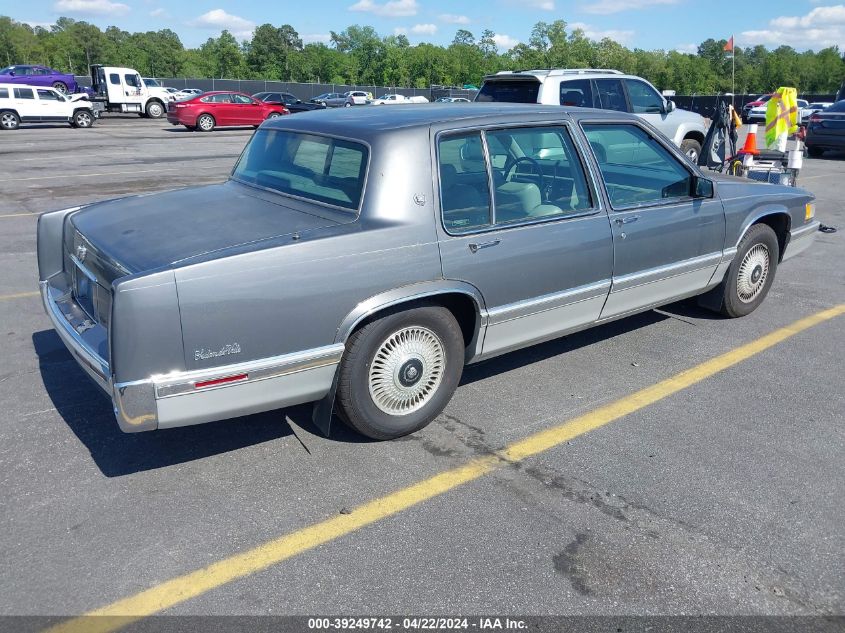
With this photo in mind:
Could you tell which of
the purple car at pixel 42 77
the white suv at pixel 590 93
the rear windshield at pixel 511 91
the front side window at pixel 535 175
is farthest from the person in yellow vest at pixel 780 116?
the purple car at pixel 42 77

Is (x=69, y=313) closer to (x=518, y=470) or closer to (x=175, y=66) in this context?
(x=518, y=470)

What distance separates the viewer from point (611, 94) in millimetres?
11438

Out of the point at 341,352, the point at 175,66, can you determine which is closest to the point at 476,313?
the point at 341,352

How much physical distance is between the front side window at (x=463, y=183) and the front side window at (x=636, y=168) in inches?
39.0

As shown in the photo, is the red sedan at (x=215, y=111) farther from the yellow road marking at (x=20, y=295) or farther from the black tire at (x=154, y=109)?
the yellow road marking at (x=20, y=295)

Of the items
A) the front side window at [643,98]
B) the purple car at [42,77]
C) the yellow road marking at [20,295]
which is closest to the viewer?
the yellow road marking at [20,295]

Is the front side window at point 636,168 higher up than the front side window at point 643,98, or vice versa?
the front side window at point 643,98

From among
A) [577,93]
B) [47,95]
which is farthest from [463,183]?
[47,95]

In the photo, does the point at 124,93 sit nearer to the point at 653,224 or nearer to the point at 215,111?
the point at 215,111

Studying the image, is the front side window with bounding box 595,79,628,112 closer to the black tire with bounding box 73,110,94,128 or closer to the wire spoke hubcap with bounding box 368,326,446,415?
the wire spoke hubcap with bounding box 368,326,446,415

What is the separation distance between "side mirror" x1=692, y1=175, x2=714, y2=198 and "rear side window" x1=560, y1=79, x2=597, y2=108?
5890 mm

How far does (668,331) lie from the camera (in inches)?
230

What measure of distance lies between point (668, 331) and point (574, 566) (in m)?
3.22

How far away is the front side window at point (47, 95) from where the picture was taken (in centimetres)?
2817
